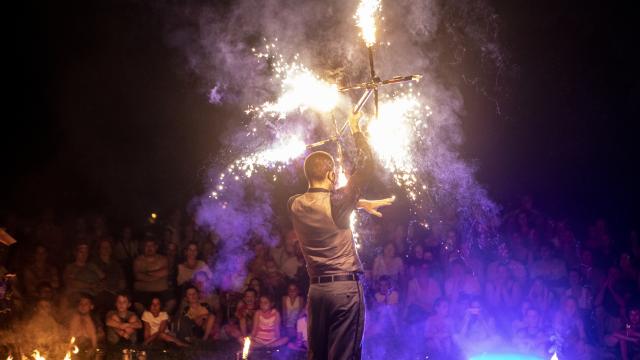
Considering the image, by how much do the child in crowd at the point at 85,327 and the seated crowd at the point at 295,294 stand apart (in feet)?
0.05

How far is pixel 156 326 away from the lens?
877cm

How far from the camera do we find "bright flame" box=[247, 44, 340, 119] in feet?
28.3

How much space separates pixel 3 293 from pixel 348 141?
5.56 m

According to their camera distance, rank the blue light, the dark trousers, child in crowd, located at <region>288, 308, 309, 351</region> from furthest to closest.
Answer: child in crowd, located at <region>288, 308, 309, 351</region> → the blue light → the dark trousers

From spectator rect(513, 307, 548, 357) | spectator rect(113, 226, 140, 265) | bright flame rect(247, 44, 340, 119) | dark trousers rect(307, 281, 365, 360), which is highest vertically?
bright flame rect(247, 44, 340, 119)

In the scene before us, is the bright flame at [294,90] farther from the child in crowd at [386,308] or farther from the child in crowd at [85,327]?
the child in crowd at [85,327]

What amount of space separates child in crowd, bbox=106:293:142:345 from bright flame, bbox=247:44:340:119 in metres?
3.71

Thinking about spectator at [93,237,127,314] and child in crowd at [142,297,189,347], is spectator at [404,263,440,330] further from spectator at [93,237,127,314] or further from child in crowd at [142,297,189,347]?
spectator at [93,237,127,314]

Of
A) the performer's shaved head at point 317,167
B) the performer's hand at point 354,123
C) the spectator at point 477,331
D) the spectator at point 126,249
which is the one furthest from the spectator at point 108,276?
the performer's hand at point 354,123

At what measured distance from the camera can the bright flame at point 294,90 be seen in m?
8.63

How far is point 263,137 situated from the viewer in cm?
984

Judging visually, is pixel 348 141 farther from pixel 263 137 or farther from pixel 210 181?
pixel 210 181

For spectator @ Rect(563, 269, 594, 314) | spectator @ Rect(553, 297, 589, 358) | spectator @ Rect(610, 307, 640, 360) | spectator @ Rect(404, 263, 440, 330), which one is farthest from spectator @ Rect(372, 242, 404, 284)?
spectator @ Rect(610, 307, 640, 360)

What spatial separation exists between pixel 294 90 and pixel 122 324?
4285mm
